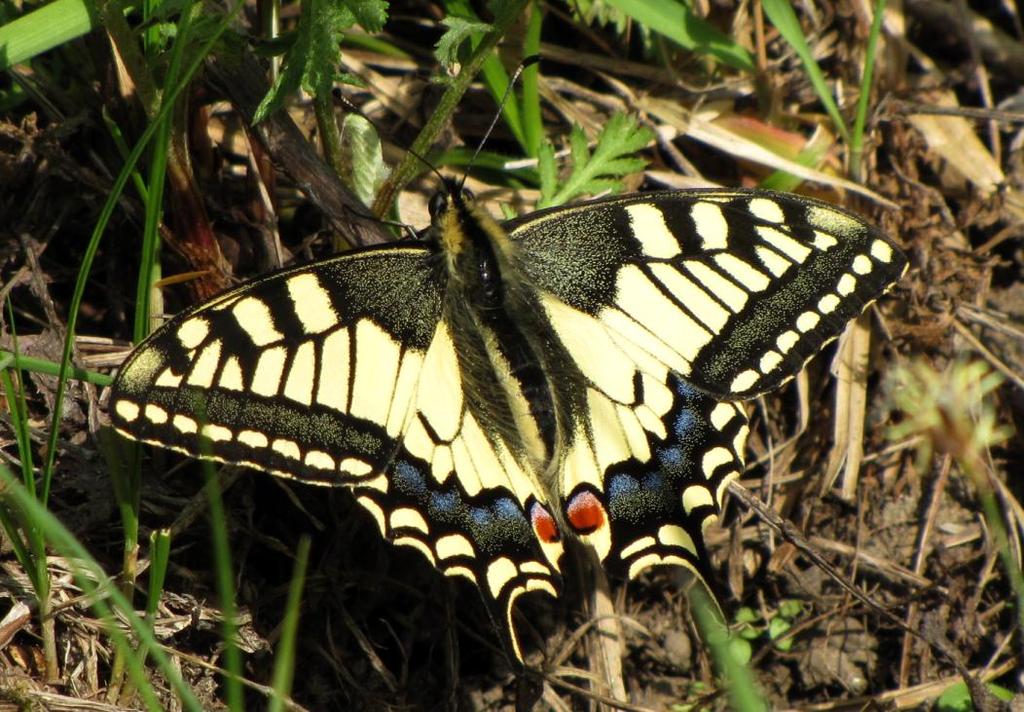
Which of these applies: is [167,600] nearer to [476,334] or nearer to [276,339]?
[276,339]

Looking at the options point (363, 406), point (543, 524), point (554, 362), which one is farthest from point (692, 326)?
point (363, 406)

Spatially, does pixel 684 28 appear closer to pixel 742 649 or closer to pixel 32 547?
pixel 742 649

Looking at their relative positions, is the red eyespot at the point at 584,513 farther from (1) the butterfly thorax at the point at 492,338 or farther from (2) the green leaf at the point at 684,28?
(2) the green leaf at the point at 684,28

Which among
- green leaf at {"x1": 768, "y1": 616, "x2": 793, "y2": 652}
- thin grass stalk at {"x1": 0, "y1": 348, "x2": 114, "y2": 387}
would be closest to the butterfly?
thin grass stalk at {"x1": 0, "y1": 348, "x2": 114, "y2": 387}

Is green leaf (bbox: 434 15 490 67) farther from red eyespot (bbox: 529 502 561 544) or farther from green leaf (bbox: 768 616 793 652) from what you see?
green leaf (bbox: 768 616 793 652)

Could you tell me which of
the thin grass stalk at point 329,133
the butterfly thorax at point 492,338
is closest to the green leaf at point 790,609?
the butterfly thorax at point 492,338

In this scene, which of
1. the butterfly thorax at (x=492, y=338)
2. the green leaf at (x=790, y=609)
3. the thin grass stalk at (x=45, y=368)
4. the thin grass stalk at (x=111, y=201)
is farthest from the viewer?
the green leaf at (x=790, y=609)

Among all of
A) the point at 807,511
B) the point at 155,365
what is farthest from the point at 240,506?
the point at 807,511
